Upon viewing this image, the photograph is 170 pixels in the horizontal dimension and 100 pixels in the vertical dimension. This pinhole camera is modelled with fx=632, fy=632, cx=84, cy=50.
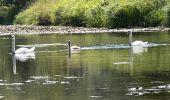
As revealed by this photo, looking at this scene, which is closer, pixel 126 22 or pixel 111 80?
pixel 111 80

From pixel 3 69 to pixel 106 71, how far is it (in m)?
7.32

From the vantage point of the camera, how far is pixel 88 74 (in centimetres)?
3409

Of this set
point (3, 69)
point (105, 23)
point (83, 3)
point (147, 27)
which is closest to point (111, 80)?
point (3, 69)

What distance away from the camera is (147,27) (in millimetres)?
90250

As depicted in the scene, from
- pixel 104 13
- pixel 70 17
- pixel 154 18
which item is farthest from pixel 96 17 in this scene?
pixel 154 18

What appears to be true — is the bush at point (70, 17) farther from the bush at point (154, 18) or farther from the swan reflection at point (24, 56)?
the swan reflection at point (24, 56)

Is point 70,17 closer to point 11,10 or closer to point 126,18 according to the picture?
point 126,18

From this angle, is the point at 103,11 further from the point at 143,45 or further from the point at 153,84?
the point at 153,84

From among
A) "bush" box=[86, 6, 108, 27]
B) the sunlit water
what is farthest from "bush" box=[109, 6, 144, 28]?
the sunlit water

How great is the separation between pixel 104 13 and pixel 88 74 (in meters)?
65.1

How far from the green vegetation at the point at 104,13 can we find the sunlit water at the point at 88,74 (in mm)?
40355

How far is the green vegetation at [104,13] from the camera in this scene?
9206cm

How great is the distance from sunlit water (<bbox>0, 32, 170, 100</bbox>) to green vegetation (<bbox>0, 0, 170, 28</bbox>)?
132ft

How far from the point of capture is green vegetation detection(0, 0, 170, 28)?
92.1m
